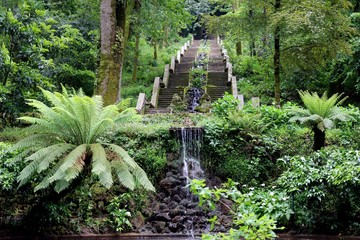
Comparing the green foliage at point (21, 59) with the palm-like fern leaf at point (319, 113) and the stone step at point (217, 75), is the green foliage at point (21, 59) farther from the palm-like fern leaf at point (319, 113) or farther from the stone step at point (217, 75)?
the stone step at point (217, 75)

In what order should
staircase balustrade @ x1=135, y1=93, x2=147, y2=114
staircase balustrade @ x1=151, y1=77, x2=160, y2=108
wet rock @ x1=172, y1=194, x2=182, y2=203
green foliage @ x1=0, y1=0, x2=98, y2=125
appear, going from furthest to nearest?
staircase balustrade @ x1=151, y1=77, x2=160, y2=108 → staircase balustrade @ x1=135, y1=93, x2=147, y2=114 → green foliage @ x1=0, y1=0, x2=98, y2=125 → wet rock @ x1=172, y1=194, x2=182, y2=203

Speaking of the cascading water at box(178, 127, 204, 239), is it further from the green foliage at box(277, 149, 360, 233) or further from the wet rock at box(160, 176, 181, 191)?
the green foliage at box(277, 149, 360, 233)

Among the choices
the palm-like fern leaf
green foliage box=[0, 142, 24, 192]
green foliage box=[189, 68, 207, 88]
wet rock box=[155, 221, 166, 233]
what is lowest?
wet rock box=[155, 221, 166, 233]

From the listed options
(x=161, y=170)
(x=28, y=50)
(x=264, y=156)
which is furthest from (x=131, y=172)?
(x=28, y=50)

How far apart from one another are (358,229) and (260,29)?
7111mm

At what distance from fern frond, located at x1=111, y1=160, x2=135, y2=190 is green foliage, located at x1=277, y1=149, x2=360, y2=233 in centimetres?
282

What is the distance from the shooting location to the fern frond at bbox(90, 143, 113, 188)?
5598 mm

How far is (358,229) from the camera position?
20.8ft

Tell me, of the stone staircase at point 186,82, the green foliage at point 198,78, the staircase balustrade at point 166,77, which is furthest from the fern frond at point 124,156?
the staircase balustrade at point 166,77

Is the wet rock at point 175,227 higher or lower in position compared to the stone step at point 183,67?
lower

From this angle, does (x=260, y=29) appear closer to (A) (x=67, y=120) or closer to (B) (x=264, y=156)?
(B) (x=264, y=156)

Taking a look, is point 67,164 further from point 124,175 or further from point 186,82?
point 186,82

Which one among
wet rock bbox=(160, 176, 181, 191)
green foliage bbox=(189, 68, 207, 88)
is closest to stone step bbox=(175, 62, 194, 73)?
green foliage bbox=(189, 68, 207, 88)

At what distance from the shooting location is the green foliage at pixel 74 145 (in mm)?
5895
